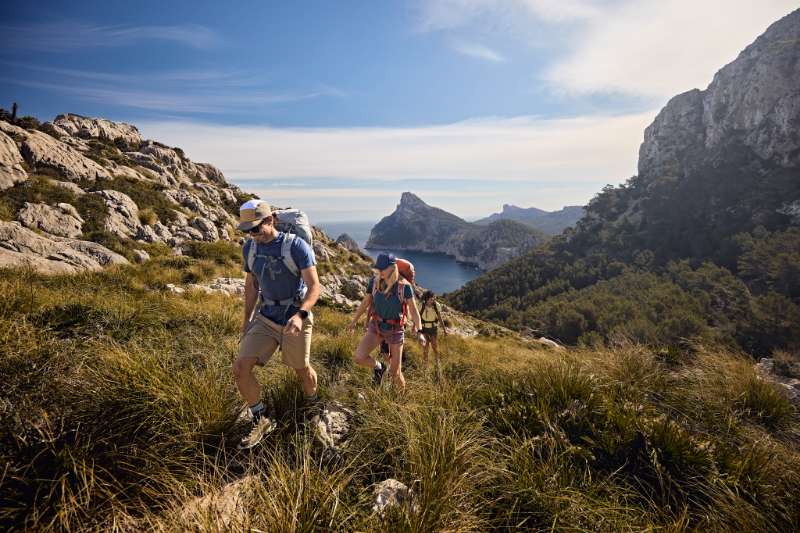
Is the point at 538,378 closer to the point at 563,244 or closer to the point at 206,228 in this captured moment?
the point at 206,228

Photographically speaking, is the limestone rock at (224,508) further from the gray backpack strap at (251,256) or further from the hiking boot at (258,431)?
the gray backpack strap at (251,256)

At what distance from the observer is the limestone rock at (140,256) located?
515 inches

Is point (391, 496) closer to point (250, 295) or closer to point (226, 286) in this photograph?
point (250, 295)

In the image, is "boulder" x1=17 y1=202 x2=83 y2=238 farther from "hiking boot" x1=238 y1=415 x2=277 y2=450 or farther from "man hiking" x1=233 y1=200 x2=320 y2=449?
"hiking boot" x1=238 y1=415 x2=277 y2=450

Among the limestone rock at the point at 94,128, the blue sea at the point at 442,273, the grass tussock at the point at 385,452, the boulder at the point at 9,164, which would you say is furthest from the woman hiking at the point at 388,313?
the blue sea at the point at 442,273

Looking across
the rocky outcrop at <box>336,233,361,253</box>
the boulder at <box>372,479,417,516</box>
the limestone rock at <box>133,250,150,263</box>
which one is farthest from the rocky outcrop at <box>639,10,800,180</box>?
the limestone rock at <box>133,250,150,263</box>

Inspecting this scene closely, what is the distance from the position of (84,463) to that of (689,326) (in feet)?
185

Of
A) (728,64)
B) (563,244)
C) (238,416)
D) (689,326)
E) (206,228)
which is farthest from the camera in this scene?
(728,64)

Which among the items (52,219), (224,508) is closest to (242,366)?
(224,508)

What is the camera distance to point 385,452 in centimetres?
263

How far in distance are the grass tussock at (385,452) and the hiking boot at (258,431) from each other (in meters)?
0.09

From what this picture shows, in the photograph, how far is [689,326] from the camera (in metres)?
40.9

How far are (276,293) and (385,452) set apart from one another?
1.83 metres

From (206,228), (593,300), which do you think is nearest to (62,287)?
(206,228)
